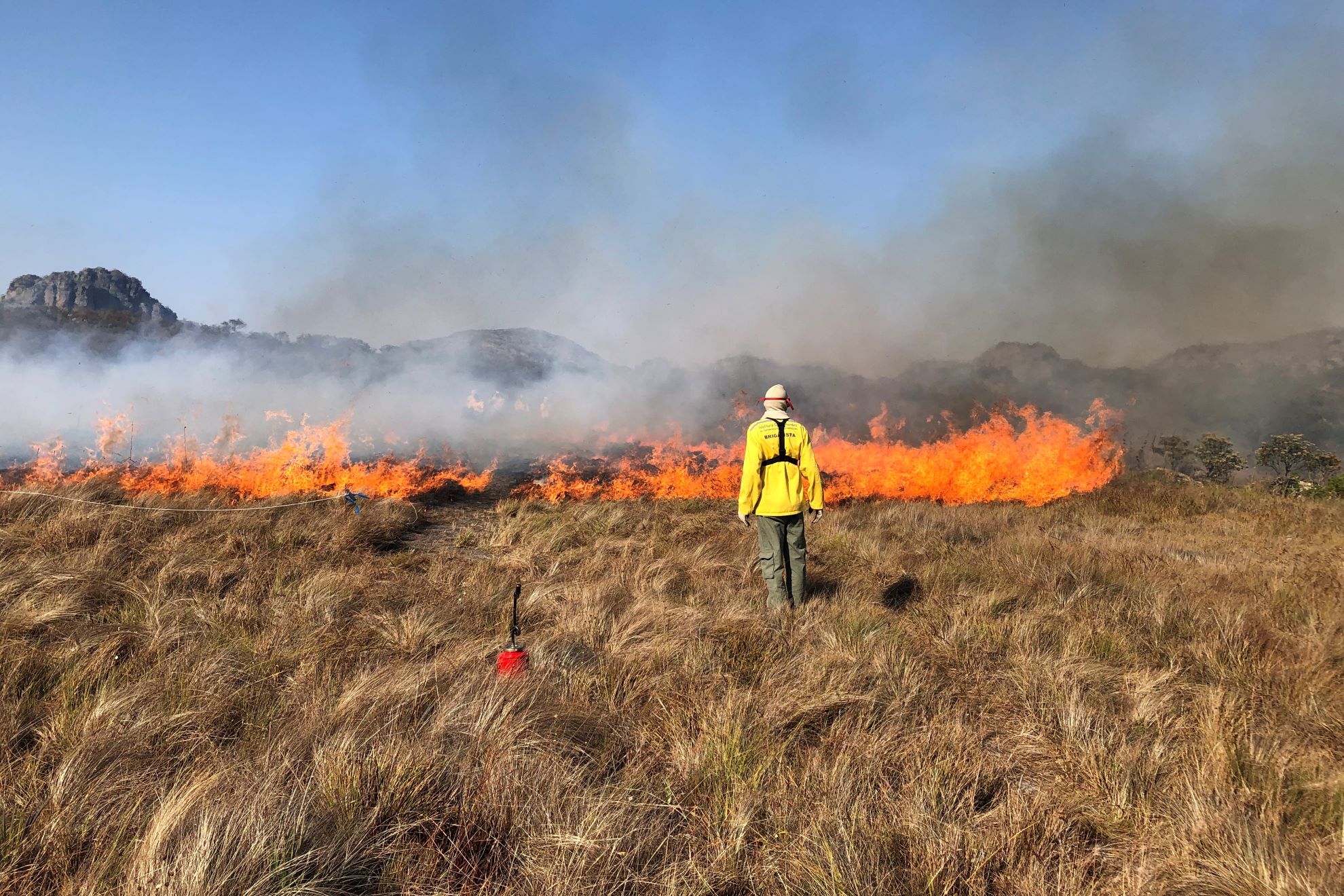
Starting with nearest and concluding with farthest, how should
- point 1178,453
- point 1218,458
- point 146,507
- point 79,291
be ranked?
→ point 146,507 < point 1218,458 < point 1178,453 < point 79,291

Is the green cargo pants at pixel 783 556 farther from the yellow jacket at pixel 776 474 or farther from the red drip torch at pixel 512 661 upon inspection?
the red drip torch at pixel 512 661

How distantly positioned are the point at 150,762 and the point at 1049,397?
24.8 metres

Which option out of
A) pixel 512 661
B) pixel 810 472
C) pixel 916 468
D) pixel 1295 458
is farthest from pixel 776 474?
pixel 1295 458

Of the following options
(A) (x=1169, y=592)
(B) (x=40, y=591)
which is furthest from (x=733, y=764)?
(B) (x=40, y=591)

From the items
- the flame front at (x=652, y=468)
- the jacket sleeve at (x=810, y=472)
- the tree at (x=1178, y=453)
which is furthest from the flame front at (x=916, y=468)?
the jacket sleeve at (x=810, y=472)

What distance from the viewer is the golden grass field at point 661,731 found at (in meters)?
2.00

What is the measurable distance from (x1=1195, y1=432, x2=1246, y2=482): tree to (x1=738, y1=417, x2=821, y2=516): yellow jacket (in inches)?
765

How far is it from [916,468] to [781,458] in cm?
1128

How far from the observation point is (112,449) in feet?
47.5

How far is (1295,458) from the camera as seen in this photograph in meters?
16.0

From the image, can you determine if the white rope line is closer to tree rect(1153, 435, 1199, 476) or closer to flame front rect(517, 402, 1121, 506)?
flame front rect(517, 402, 1121, 506)

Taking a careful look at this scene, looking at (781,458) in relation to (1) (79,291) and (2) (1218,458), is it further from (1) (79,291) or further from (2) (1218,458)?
(1) (79,291)

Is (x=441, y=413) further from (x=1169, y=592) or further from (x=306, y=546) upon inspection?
(x=1169, y=592)

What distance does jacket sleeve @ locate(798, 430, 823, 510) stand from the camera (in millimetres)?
5285
